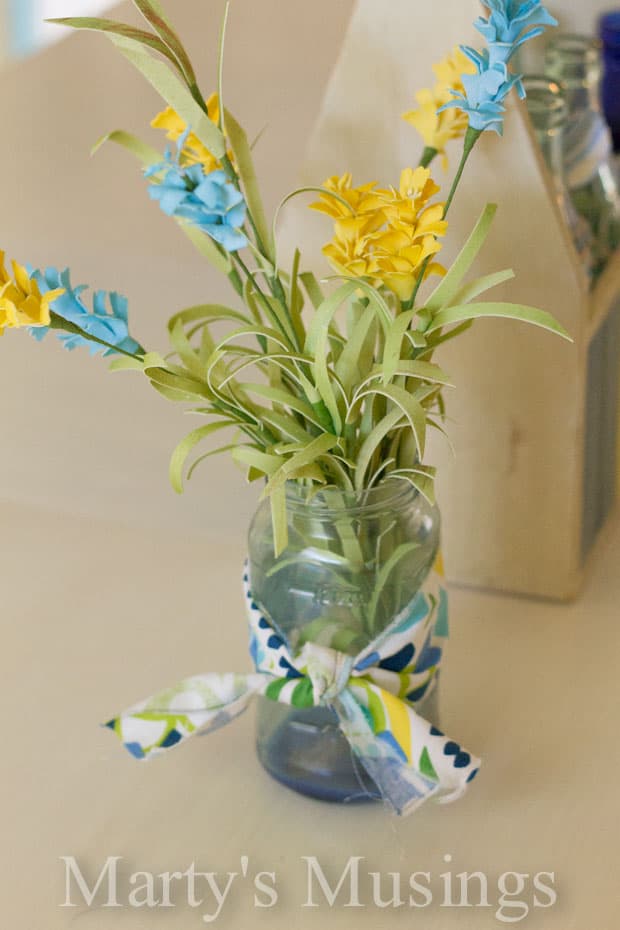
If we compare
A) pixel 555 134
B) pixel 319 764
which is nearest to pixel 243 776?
pixel 319 764

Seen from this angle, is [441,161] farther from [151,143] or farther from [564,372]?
[151,143]

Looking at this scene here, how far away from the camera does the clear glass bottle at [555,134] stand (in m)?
→ 0.79

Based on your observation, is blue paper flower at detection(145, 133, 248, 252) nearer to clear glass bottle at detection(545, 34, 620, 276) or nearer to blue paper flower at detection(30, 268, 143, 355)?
blue paper flower at detection(30, 268, 143, 355)

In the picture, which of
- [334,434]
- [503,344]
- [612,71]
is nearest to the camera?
[334,434]

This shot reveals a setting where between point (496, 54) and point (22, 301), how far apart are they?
8.7 inches

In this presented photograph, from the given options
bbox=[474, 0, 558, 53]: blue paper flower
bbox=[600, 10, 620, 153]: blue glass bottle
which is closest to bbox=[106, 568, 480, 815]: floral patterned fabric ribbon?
bbox=[474, 0, 558, 53]: blue paper flower

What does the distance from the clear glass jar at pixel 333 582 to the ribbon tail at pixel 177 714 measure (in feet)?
0.11

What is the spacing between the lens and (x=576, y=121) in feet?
2.76

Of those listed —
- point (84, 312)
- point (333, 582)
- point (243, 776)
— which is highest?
point (84, 312)

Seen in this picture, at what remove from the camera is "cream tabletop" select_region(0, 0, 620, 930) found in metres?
0.58

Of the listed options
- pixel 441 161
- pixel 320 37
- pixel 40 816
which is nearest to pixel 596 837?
pixel 40 816

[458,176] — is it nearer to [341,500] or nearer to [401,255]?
[401,255]

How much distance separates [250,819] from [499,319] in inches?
14.0

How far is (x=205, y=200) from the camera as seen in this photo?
0.46 meters
